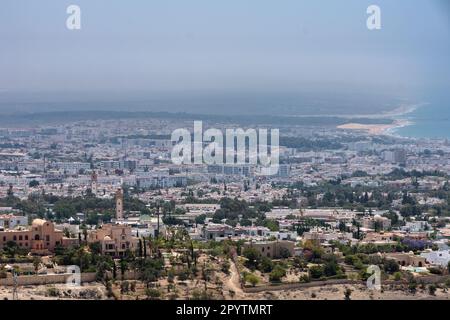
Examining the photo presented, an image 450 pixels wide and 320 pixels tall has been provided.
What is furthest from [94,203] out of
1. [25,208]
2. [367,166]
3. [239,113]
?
[239,113]

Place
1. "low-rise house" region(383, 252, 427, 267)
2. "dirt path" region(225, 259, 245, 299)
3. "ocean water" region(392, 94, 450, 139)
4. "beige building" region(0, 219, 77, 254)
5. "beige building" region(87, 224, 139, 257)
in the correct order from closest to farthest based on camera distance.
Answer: "dirt path" region(225, 259, 245, 299) < "beige building" region(87, 224, 139, 257) < "beige building" region(0, 219, 77, 254) < "low-rise house" region(383, 252, 427, 267) < "ocean water" region(392, 94, 450, 139)

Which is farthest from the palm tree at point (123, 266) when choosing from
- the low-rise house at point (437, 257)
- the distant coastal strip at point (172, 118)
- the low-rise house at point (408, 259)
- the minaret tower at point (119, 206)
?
the distant coastal strip at point (172, 118)

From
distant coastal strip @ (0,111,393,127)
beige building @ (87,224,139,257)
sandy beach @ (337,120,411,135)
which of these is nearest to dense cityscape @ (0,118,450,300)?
beige building @ (87,224,139,257)

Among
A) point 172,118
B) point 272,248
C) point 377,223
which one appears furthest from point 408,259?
point 172,118

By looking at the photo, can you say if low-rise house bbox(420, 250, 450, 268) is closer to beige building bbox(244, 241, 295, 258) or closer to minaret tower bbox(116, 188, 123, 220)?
beige building bbox(244, 241, 295, 258)

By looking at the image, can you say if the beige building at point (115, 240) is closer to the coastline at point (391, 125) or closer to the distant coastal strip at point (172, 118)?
the distant coastal strip at point (172, 118)
